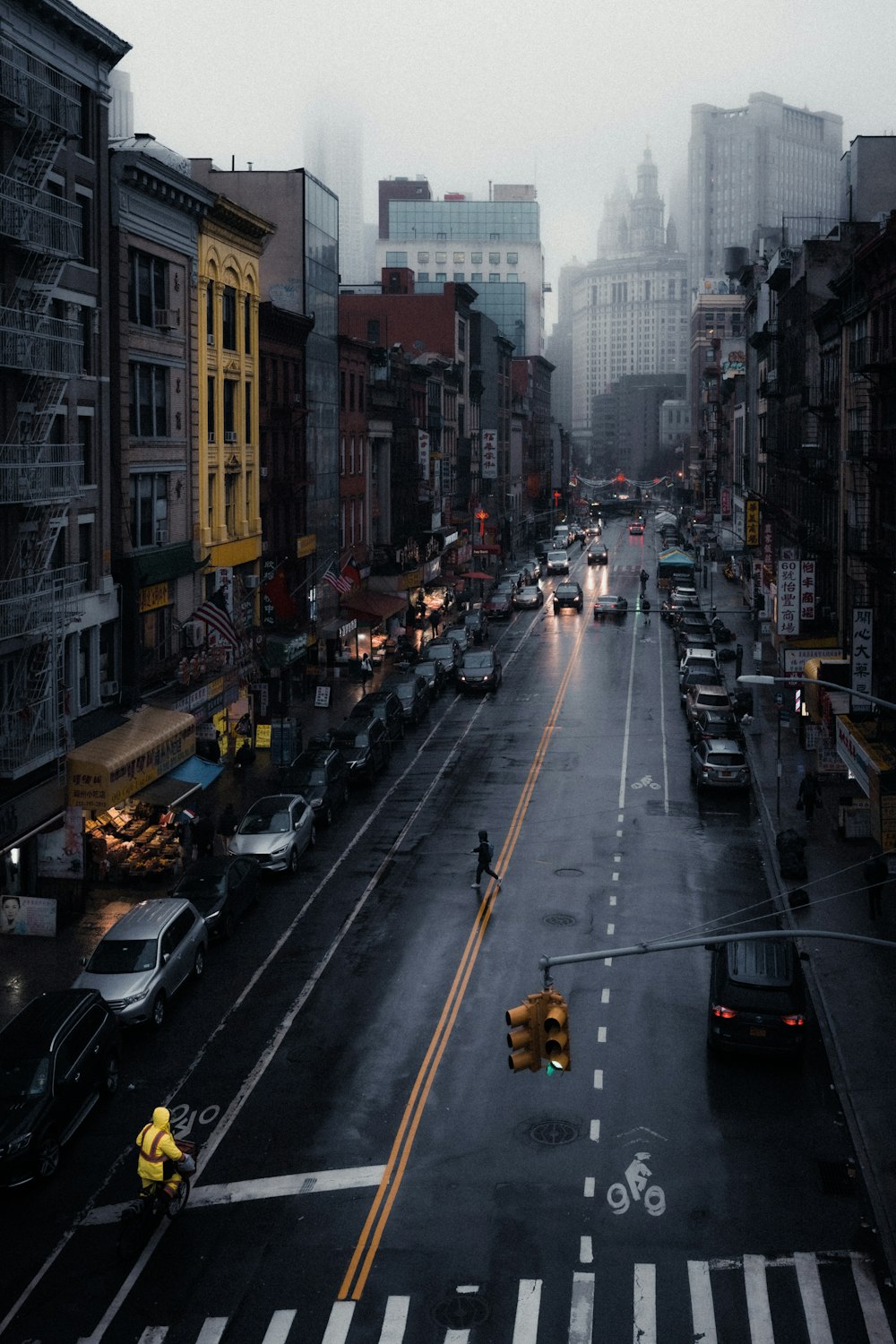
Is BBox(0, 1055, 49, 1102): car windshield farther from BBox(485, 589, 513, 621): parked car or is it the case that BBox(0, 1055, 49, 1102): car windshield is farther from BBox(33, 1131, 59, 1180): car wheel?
BBox(485, 589, 513, 621): parked car

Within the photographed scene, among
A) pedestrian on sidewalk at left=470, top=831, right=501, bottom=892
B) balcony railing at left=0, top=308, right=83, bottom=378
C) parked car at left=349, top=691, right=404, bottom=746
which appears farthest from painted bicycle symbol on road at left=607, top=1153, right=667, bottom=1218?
parked car at left=349, top=691, right=404, bottom=746

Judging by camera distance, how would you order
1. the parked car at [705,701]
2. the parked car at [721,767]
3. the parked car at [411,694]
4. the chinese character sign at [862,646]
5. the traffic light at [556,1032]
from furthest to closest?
1. the parked car at [411,694]
2. the parked car at [705,701]
3. the parked car at [721,767]
4. the chinese character sign at [862,646]
5. the traffic light at [556,1032]

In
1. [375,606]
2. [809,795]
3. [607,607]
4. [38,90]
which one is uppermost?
[38,90]

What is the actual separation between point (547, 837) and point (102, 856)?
11.9 metres

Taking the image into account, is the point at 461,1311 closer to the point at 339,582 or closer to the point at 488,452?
the point at 339,582

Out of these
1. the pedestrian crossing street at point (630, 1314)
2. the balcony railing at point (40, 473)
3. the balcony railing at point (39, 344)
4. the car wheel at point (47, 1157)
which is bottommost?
the pedestrian crossing street at point (630, 1314)

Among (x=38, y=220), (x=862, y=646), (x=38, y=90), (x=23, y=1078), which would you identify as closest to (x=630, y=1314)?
(x=23, y=1078)

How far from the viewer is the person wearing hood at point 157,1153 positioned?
57.2ft

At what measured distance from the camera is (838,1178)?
62.8 feet

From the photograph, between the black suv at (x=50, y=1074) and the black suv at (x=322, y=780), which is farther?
the black suv at (x=322, y=780)

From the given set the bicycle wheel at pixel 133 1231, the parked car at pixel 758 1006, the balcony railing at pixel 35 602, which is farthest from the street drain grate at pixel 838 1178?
the balcony railing at pixel 35 602

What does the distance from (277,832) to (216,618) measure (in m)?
9.16

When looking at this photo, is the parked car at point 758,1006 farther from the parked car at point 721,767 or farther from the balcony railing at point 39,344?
the balcony railing at point 39,344

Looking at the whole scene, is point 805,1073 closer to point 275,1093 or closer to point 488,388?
point 275,1093
